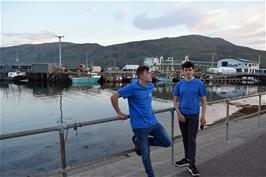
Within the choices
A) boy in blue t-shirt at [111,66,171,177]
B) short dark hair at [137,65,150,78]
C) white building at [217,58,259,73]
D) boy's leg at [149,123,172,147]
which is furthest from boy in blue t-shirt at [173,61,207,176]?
white building at [217,58,259,73]

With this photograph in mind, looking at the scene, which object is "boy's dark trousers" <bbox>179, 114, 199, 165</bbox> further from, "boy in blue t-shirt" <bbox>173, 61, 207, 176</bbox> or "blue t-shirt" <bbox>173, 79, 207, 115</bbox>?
"blue t-shirt" <bbox>173, 79, 207, 115</bbox>

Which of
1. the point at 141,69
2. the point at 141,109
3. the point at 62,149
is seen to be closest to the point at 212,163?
the point at 141,109

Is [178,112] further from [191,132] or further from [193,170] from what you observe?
[193,170]

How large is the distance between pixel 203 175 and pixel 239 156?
4.35ft

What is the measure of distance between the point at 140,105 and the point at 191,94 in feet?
3.81

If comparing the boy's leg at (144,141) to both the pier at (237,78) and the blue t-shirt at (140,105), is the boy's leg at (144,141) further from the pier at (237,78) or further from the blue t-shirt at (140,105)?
the pier at (237,78)

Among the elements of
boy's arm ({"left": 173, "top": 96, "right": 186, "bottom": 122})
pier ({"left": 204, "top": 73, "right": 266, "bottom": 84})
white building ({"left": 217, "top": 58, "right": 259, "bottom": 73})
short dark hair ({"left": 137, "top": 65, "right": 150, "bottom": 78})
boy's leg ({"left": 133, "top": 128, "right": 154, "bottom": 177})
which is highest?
white building ({"left": 217, "top": 58, "right": 259, "bottom": 73})

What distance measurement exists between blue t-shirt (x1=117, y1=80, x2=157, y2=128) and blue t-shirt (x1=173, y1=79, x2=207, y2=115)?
926 mm

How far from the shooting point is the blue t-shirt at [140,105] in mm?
3758

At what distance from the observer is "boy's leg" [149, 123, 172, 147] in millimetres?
4086

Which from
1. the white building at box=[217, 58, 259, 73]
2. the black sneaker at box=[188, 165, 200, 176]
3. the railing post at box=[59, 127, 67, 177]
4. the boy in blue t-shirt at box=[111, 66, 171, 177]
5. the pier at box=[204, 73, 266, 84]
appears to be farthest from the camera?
the white building at box=[217, 58, 259, 73]

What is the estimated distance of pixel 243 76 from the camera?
10231cm

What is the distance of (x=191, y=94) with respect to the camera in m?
4.54

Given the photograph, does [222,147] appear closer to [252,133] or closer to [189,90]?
[252,133]
